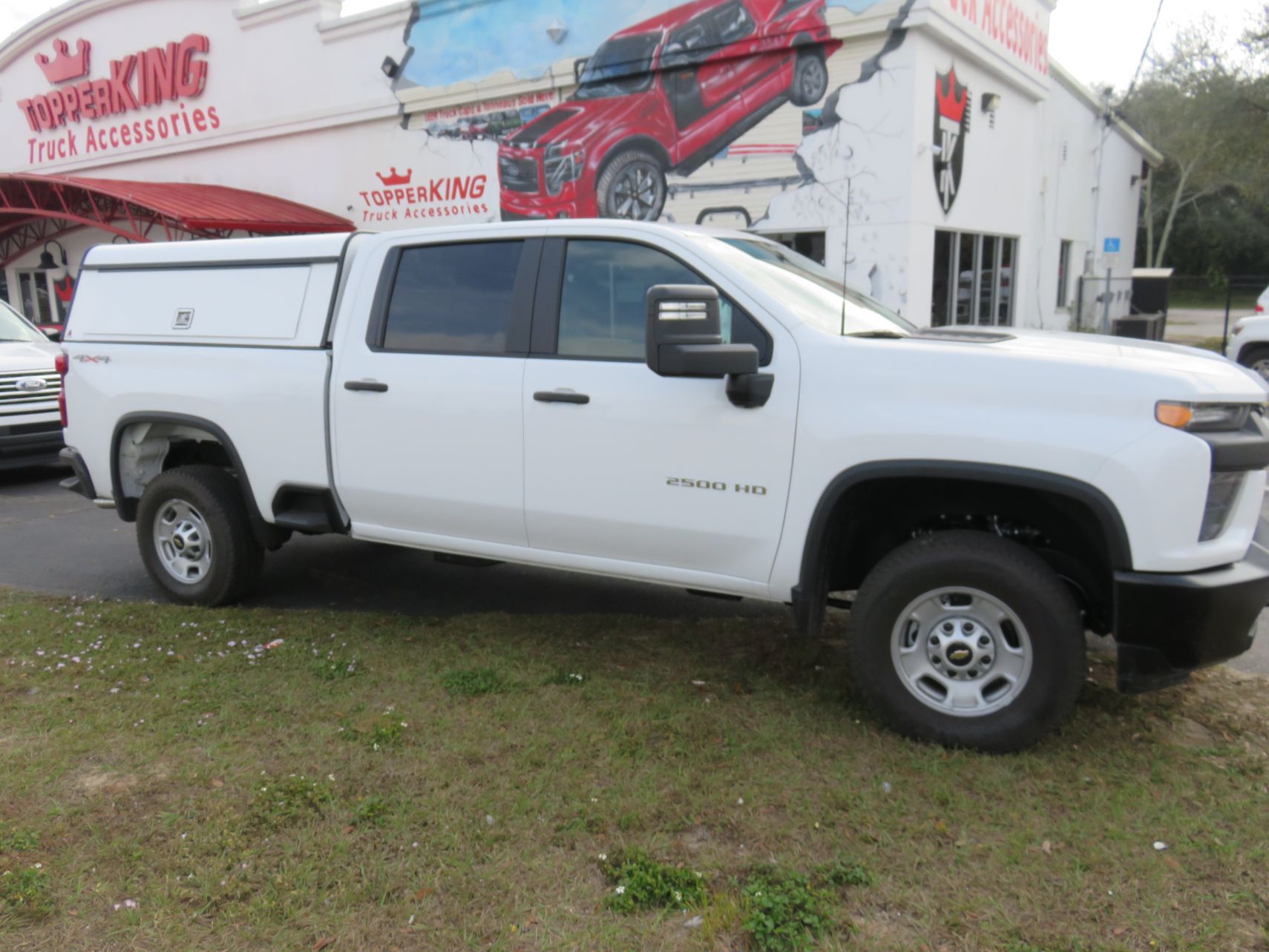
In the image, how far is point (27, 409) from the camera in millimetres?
9500

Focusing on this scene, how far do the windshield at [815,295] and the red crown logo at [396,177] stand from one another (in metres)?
14.0

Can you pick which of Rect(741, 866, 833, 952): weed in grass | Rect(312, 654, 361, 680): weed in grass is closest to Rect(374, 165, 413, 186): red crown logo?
Rect(312, 654, 361, 680): weed in grass

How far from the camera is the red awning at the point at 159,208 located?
56.6 feet

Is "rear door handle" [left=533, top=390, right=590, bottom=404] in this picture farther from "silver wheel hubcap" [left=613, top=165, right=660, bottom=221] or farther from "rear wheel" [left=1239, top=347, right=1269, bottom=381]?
"rear wheel" [left=1239, top=347, right=1269, bottom=381]

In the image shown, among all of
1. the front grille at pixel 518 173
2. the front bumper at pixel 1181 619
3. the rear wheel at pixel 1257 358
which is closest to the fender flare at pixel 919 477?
the front bumper at pixel 1181 619

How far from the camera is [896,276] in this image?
42.4 feet

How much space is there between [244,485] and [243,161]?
668 inches

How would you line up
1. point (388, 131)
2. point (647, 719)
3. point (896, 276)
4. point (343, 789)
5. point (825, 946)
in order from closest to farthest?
point (825, 946) → point (343, 789) → point (647, 719) → point (896, 276) → point (388, 131)

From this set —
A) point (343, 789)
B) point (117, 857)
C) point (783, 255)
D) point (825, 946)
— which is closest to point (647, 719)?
point (343, 789)

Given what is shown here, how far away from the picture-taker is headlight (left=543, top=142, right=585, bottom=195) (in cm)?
1543

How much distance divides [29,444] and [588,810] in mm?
8254

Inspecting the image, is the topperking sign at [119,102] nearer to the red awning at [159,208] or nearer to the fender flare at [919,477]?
the red awning at [159,208]

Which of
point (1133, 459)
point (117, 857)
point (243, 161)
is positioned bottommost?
point (117, 857)

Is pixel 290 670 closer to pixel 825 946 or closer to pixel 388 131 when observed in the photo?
pixel 825 946
